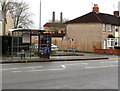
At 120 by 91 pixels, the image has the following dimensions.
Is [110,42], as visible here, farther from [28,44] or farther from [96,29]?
[28,44]

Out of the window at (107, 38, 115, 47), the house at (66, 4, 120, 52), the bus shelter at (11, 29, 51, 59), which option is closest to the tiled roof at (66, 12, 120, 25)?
the house at (66, 4, 120, 52)

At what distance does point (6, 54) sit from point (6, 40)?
1.54 metres

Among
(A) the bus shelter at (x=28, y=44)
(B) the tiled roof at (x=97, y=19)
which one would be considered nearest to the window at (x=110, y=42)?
(B) the tiled roof at (x=97, y=19)

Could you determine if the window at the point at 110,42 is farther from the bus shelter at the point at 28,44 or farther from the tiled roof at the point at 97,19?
the bus shelter at the point at 28,44

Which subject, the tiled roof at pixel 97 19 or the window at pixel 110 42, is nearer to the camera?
the tiled roof at pixel 97 19

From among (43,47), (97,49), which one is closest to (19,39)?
(43,47)

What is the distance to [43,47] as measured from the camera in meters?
22.7

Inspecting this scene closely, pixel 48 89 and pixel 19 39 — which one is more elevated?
pixel 19 39

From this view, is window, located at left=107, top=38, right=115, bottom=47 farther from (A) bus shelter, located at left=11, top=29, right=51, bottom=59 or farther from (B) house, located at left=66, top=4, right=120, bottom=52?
(A) bus shelter, located at left=11, top=29, right=51, bottom=59

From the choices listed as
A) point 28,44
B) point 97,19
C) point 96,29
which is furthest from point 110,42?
point 28,44

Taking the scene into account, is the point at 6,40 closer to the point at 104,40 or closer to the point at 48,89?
the point at 48,89

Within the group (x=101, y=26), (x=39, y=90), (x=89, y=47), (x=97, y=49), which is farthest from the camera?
(x=101, y=26)

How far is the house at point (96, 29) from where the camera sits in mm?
46719

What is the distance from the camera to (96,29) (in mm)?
46812
